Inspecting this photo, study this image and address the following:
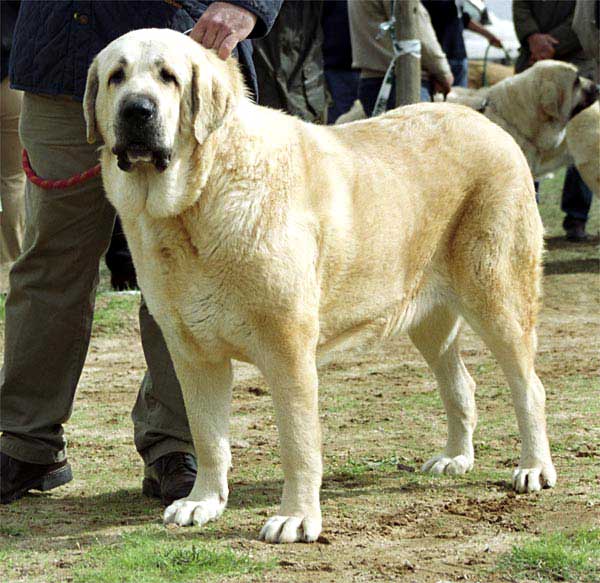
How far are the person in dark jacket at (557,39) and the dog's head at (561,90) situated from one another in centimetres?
69

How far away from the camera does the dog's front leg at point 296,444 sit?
3.40 m

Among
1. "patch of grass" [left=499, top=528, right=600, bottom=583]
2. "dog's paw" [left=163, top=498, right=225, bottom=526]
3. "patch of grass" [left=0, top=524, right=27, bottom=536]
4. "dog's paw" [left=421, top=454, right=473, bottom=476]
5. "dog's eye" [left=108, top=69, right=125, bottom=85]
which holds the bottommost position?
"patch of grass" [left=0, top=524, right=27, bottom=536]

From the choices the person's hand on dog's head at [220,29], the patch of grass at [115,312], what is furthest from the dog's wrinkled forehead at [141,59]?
the patch of grass at [115,312]

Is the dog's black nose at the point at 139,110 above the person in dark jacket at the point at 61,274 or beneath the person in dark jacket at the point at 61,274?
above

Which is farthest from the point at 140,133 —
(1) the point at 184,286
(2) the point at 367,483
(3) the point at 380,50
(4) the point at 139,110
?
(3) the point at 380,50

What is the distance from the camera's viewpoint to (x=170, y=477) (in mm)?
3984

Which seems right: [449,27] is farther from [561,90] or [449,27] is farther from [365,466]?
[365,466]

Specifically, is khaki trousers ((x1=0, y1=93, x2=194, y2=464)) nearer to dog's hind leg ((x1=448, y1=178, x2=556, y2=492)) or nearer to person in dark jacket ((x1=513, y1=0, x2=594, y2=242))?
dog's hind leg ((x1=448, y1=178, x2=556, y2=492))

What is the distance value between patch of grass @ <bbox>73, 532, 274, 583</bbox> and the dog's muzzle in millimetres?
1136

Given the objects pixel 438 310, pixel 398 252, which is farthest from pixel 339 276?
pixel 438 310

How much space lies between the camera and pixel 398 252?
12.8 feet

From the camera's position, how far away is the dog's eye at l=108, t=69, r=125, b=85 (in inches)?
128

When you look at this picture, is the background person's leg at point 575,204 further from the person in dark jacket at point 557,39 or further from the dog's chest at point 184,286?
the dog's chest at point 184,286

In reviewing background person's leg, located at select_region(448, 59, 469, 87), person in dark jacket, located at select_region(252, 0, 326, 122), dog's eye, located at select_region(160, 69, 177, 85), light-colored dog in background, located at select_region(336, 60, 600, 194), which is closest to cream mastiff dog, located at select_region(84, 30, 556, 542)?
dog's eye, located at select_region(160, 69, 177, 85)
